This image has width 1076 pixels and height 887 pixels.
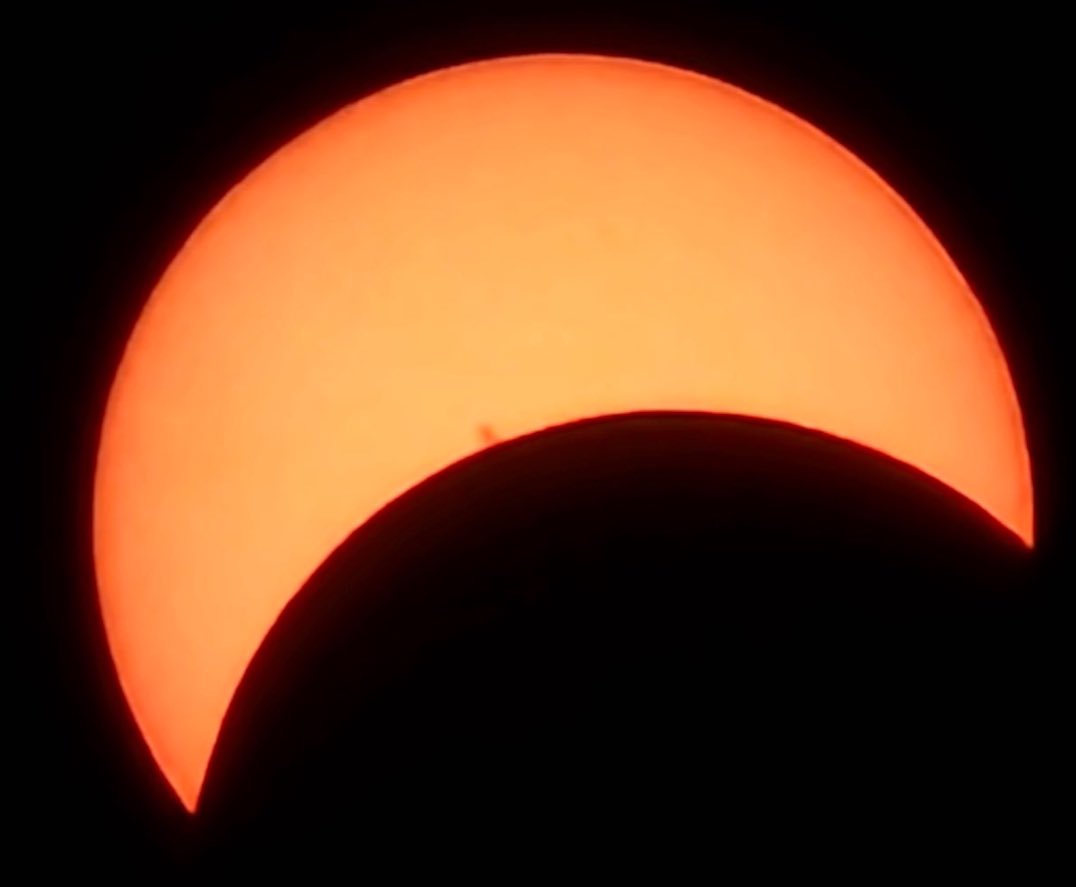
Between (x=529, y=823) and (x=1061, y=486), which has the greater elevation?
(x=1061, y=486)

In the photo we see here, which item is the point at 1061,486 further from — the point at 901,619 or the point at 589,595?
the point at 589,595

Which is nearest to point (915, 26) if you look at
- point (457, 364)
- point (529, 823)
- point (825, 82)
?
point (825, 82)

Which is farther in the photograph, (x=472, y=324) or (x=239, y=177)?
→ (x=472, y=324)
